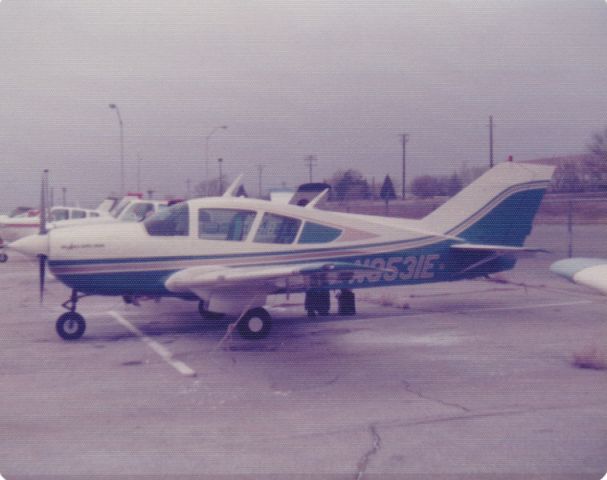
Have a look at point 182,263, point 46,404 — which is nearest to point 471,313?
point 182,263

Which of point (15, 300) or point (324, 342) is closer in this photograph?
point (324, 342)

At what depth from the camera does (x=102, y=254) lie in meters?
7.30

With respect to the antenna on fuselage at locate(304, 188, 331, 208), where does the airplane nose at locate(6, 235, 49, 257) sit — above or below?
below

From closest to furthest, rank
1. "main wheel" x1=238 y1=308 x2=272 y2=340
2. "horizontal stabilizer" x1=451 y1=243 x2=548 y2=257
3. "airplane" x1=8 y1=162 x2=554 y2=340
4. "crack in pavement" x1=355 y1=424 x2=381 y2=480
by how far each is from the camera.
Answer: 1. "crack in pavement" x1=355 y1=424 x2=381 y2=480
2. "airplane" x1=8 y1=162 x2=554 y2=340
3. "main wheel" x1=238 y1=308 x2=272 y2=340
4. "horizontal stabilizer" x1=451 y1=243 x2=548 y2=257

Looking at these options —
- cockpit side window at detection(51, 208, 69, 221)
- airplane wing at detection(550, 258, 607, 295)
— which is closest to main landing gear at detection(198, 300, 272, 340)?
airplane wing at detection(550, 258, 607, 295)

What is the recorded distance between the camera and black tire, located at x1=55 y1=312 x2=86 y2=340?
7.43 meters

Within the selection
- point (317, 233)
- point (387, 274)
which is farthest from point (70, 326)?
point (387, 274)

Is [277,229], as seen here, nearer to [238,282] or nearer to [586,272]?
[238,282]

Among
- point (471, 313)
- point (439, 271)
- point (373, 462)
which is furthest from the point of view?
point (471, 313)

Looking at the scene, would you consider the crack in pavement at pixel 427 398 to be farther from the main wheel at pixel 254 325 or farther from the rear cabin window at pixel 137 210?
the rear cabin window at pixel 137 210

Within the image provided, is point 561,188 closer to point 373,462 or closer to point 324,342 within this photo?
point 324,342

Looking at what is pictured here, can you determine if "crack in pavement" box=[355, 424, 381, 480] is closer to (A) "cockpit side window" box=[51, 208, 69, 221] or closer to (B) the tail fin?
(B) the tail fin

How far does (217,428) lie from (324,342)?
3136 millimetres

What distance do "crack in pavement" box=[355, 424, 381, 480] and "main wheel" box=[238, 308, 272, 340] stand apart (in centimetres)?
323
